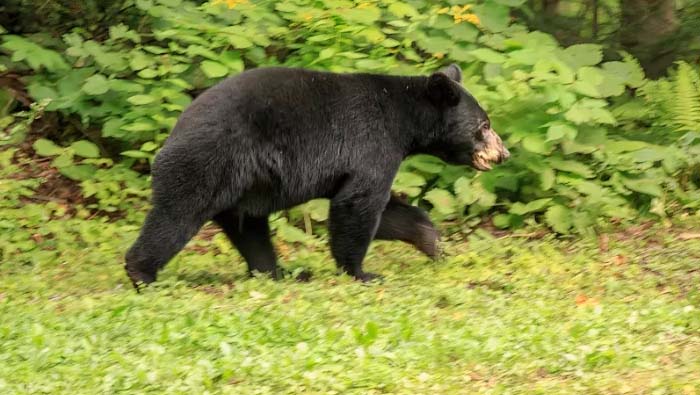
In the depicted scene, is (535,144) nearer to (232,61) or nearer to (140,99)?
(232,61)

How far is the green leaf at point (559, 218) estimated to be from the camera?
9.33m

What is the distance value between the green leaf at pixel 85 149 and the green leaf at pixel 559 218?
187 inches

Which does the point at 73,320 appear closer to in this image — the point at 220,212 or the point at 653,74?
the point at 220,212

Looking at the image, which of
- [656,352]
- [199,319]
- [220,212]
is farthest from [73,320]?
[656,352]

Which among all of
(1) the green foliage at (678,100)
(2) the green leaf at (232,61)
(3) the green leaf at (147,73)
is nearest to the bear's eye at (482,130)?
(2) the green leaf at (232,61)

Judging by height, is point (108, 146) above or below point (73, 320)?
below

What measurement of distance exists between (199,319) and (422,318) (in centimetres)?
140

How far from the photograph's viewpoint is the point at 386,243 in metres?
9.62

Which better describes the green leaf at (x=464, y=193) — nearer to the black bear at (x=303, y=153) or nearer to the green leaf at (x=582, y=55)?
the black bear at (x=303, y=153)

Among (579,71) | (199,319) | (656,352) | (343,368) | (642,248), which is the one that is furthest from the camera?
(579,71)

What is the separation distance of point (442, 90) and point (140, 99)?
3.38 m

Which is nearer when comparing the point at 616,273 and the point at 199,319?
the point at 199,319

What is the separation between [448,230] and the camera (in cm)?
985

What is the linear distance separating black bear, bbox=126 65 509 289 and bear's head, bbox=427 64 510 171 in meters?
0.01
